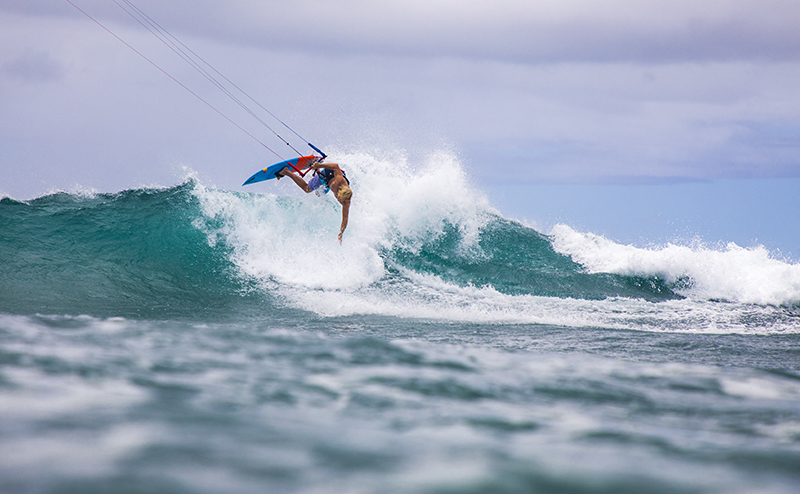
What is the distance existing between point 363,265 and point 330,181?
60.5 inches

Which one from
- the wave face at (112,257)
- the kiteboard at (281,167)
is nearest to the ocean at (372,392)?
the wave face at (112,257)

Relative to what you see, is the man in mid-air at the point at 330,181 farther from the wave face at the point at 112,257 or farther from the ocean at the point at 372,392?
the wave face at the point at 112,257

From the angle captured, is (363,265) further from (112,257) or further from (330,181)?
(112,257)

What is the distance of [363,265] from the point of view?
9.57m

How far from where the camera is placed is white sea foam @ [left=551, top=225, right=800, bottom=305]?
35.2 feet

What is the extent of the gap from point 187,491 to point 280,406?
2.69 feet

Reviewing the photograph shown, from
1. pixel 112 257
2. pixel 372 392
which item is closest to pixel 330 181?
pixel 112 257

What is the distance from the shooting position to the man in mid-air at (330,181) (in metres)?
9.38

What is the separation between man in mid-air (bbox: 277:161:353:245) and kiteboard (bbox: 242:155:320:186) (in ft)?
0.22

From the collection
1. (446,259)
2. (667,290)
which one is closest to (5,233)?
(446,259)

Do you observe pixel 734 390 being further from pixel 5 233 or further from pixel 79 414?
pixel 5 233

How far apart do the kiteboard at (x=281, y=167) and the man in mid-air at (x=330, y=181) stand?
2.6 inches

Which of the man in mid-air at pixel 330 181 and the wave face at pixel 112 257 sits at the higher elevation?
the man in mid-air at pixel 330 181

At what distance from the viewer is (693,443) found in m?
2.15
